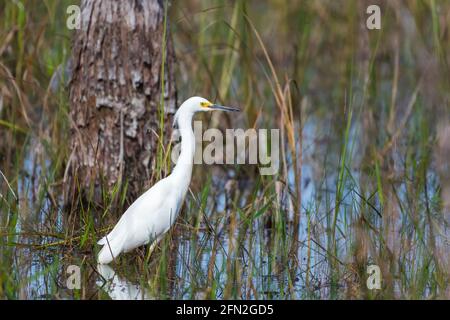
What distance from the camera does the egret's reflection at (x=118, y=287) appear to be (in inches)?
179

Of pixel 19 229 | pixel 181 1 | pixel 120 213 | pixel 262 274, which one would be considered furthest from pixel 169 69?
pixel 181 1

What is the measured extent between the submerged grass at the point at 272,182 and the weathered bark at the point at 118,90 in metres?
0.19

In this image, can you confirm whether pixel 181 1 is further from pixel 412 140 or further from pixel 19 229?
pixel 19 229

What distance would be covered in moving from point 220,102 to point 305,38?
154 cm

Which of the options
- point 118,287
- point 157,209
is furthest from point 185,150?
point 118,287

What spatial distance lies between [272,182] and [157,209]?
922 mm

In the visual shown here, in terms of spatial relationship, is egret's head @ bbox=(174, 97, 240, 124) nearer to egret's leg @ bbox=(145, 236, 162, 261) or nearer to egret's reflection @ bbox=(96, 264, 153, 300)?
egret's leg @ bbox=(145, 236, 162, 261)

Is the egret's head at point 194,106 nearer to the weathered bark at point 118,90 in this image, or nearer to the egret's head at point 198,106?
the egret's head at point 198,106

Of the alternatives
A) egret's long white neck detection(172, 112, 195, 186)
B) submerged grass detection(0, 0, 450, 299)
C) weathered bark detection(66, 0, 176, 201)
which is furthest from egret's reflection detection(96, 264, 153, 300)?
weathered bark detection(66, 0, 176, 201)

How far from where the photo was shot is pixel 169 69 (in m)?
6.30

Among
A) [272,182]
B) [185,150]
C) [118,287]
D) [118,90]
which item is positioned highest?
[118,90]

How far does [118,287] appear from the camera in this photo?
4770 millimetres

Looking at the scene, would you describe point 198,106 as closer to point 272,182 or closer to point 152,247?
point 272,182

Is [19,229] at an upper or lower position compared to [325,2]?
lower
